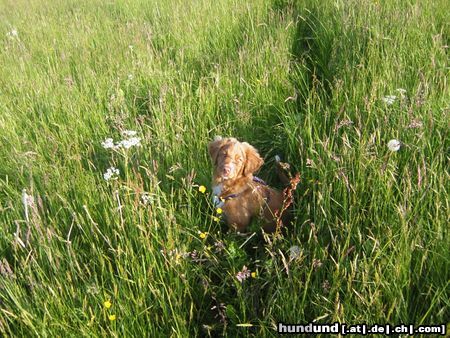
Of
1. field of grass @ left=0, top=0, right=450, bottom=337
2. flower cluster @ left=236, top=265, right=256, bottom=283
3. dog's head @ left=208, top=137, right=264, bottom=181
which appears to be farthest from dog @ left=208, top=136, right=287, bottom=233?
flower cluster @ left=236, top=265, right=256, bottom=283

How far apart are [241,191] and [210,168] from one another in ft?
1.36

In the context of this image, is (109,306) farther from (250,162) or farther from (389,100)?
(389,100)

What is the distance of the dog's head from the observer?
7.51ft

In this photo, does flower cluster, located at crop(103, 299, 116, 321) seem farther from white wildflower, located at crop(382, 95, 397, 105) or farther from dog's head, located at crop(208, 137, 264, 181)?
white wildflower, located at crop(382, 95, 397, 105)

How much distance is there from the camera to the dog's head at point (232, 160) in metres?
2.29

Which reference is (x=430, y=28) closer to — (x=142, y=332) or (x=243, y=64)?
(x=243, y=64)

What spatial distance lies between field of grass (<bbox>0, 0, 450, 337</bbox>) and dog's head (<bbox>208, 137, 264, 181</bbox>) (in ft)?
0.75

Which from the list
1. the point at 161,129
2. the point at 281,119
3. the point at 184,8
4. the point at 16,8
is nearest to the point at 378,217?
the point at 281,119

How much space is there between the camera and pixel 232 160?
2281 millimetres

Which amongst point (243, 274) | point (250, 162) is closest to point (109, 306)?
point (243, 274)

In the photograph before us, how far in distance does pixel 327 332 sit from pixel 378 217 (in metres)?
0.70

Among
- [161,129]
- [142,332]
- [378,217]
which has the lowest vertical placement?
[142,332]

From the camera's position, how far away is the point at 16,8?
7.94 m

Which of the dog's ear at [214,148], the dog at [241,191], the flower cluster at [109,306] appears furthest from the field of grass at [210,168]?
the dog's ear at [214,148]
